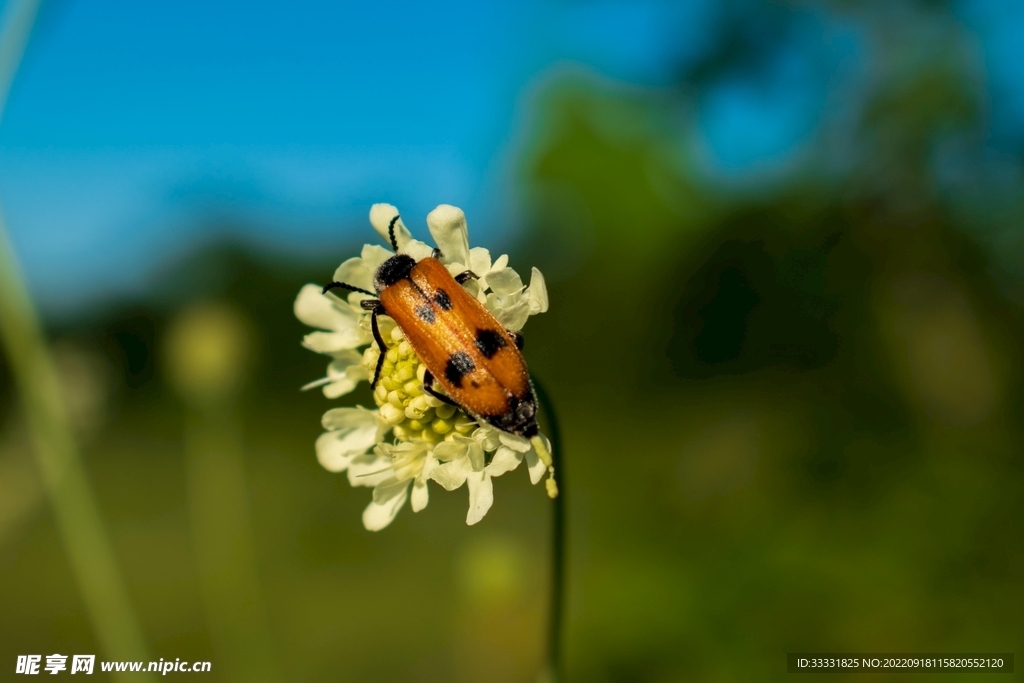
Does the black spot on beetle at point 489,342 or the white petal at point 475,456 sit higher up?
the black spot on beetle at point 489,342

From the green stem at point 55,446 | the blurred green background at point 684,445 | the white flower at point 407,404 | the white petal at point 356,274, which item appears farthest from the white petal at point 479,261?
the blurred green background at point 684,445

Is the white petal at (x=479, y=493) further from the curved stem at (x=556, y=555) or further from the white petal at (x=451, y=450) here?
the curved stem at (x=556, y=555)

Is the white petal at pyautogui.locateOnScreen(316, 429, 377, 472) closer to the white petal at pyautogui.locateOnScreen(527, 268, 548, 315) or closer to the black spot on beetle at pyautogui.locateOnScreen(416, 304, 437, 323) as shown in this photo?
the black spot on beetle at pyautogui.locateOnScreen(416, 304, 437, 323)

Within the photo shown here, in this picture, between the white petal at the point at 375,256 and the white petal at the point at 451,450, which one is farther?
the white petal at the point at 375,256

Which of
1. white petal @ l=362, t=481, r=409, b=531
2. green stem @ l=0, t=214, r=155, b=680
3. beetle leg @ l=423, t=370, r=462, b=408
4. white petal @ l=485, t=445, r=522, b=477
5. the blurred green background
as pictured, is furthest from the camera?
Answer: the blurred green background

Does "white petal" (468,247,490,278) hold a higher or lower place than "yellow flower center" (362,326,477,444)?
higher

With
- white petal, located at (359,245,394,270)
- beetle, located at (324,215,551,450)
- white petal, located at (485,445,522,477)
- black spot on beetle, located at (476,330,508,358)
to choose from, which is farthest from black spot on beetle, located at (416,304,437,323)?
white petal, located at (485,445,522,477)

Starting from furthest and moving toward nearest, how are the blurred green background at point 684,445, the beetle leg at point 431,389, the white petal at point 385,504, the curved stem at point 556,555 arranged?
the blurred green background at point 684,445
the white petal at point 385,504
the beetle leg at point 431,389
the curved stem at point 556,555
